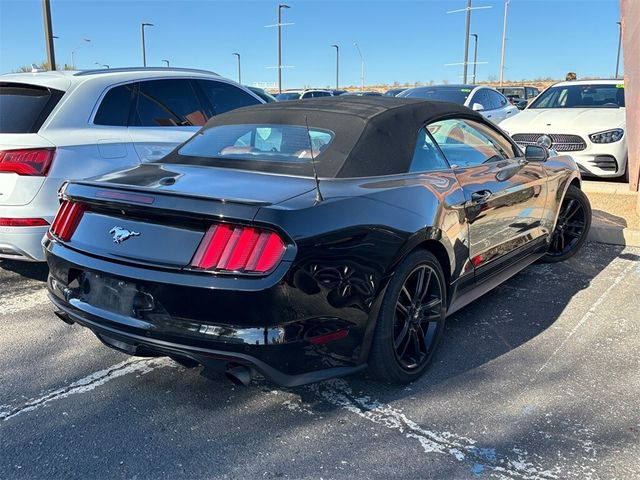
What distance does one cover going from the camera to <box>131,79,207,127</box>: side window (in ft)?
17.0

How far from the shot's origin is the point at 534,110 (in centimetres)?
920

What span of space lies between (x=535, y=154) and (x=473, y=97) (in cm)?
681

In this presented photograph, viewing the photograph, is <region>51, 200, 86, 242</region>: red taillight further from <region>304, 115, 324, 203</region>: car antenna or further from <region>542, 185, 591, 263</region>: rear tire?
<region>542, 185, 591, 263</region>: rear tire

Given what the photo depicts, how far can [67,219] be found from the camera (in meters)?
2.99

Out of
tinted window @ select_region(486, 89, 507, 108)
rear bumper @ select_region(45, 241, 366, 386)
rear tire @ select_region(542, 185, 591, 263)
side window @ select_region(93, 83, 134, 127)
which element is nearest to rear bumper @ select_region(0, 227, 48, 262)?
side window @ select_region(93, 83, 134, 127)

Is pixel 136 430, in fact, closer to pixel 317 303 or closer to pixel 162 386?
pixel 162 386

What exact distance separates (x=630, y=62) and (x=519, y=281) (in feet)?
13.1

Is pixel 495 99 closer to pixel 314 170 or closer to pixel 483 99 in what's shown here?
pixel 483 99

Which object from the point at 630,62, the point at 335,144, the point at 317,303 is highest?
the point at 630,62

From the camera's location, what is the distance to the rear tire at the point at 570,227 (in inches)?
209

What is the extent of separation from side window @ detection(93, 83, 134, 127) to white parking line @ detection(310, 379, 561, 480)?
2.97 metres

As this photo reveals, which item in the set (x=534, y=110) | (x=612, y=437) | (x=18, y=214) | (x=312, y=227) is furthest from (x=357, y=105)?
(x=534, y=110)

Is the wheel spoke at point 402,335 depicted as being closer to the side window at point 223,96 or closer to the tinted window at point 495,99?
the side window at point 223,96

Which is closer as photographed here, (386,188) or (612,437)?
(612,437)
